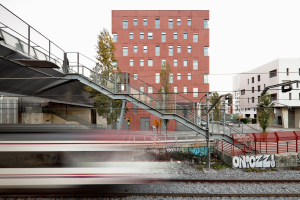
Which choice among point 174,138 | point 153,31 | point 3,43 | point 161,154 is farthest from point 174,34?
point 3,43

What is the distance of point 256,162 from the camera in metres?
10.9

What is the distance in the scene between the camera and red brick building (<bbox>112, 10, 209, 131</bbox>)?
90.8ft

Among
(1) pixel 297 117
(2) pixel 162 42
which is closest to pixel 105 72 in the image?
(2) pixel 162 42

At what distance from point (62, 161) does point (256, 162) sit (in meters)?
12.1

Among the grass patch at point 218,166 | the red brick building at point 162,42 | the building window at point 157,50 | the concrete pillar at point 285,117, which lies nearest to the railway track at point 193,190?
the grass patch at point 218,166

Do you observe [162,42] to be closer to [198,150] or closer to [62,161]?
[198,150]

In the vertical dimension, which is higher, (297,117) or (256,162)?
(297,117)

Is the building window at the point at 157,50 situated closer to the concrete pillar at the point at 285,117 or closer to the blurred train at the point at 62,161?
the blurred train at the point at 62,161

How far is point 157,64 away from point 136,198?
938 inches

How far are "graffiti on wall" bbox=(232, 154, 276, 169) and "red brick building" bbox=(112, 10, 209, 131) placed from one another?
17454 mm

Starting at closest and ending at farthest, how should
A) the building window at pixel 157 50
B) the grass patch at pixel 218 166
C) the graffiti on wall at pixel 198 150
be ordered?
the grass patch at pixel 218 166 → the graffiti on wall at pixel 198 150 → the building window at pixel 157 50

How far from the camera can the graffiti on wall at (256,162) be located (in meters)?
10.9

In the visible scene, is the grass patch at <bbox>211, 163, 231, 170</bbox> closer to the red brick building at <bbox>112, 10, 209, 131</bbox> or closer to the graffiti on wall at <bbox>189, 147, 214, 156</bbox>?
the graffiti on wall at <bbox>189, 147, 214, 156</bbox>

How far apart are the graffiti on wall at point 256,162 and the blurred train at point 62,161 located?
904 cm
